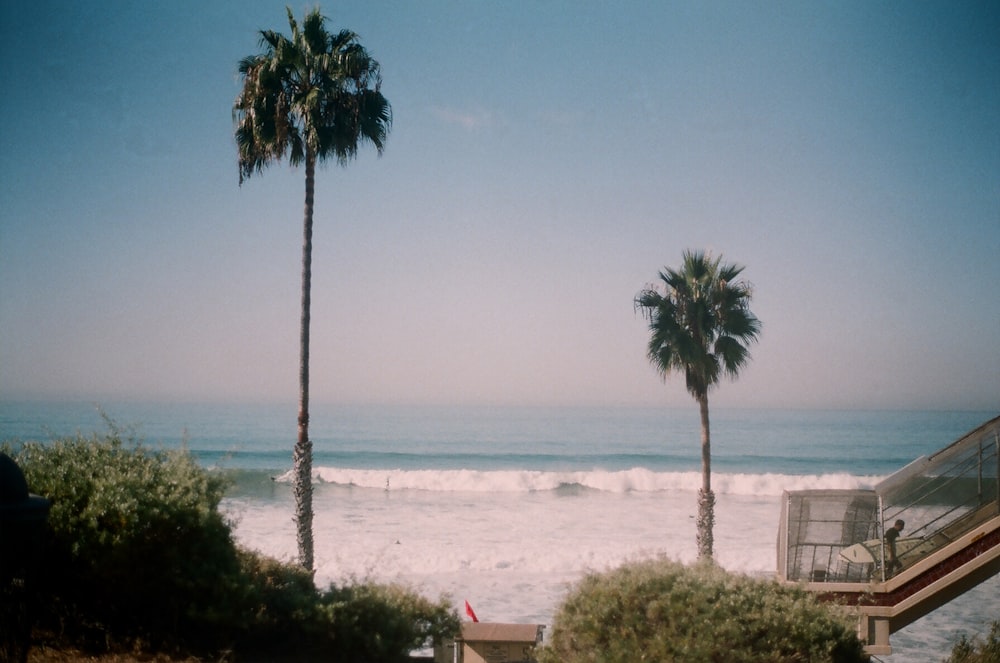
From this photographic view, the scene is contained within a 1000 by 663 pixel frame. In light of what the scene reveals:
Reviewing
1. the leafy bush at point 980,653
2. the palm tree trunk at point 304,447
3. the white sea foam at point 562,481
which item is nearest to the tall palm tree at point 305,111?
the palm tree trunk at point 304,447

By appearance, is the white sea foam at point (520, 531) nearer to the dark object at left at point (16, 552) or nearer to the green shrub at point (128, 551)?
the green shrub at point (128, 551)

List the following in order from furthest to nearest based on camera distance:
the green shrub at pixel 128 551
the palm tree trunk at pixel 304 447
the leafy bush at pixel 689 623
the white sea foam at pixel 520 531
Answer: the white sea foam at pixel 520 531 < the palm tree trunk at pixel 304 447 < the green shrub at pixel 128 551 < the leafy bush at pixel 689 623

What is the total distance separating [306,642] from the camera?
751cm

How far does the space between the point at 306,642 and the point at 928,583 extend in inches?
368

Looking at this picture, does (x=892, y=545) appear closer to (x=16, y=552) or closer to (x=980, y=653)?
(x=980, y=653)

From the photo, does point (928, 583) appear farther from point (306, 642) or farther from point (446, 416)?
point (446, 416)

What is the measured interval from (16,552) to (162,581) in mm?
2045

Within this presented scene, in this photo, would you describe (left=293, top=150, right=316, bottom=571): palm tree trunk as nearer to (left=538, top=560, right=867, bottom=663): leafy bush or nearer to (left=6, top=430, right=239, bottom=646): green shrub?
(left=6, top=430, right=239, bottom=646): green shrub

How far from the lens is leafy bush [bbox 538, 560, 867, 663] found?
598cm

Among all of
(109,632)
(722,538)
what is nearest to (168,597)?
(109,632)

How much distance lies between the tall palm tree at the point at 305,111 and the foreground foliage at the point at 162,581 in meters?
8.05

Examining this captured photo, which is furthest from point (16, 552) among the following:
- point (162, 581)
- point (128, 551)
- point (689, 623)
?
point (689, 623)

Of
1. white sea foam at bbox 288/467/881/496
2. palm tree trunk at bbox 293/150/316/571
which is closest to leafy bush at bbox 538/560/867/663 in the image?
palm tree trunk at bbox 293/150/316/571

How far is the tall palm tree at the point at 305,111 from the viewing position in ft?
51.5
